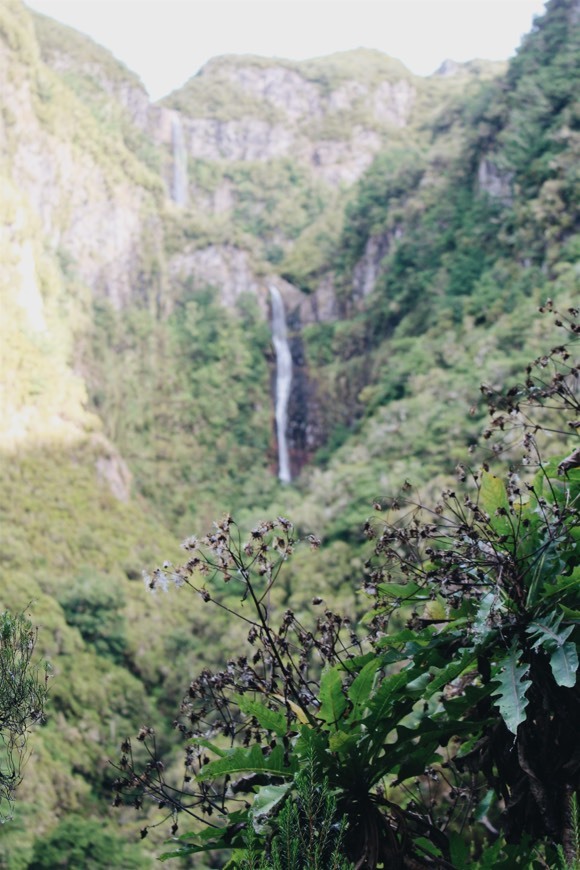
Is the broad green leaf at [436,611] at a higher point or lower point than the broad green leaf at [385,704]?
higher

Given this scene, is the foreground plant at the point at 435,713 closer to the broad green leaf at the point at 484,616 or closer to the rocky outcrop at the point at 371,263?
the broad green leaf at the point at 484,616

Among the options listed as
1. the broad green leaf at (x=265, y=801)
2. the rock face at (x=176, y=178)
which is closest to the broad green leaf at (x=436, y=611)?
the broad green leaf at (x=265, y=801)

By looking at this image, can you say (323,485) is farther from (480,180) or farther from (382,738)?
(382,738)

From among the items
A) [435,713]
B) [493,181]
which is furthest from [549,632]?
[493,181]

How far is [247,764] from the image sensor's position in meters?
2.18

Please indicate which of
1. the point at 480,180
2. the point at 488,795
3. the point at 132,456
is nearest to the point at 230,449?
the point at 132,456

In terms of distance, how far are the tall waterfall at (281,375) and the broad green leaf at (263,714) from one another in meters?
35.1

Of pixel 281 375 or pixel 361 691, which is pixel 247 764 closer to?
pixel 361 691

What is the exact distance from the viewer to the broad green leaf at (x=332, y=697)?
86.0 inches

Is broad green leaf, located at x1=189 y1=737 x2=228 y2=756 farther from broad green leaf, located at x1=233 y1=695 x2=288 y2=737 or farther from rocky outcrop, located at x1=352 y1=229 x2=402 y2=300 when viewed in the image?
rocky outcrop, located at x1=352 y1=229 x2=402 y2=300

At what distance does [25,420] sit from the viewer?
91.9 feet

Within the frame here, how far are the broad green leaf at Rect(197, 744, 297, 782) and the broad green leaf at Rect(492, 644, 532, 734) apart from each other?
0.53 metres

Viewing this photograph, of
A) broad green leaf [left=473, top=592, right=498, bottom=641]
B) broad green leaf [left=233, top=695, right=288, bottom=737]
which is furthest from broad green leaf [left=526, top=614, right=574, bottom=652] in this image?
broad green leaf [left=233, top=695, right=288, bottom=737]

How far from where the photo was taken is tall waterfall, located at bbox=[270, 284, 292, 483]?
38.4 metres
